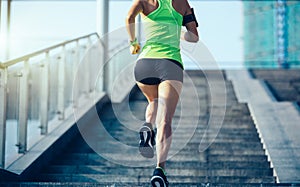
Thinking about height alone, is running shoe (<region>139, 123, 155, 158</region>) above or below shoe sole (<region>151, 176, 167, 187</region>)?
above

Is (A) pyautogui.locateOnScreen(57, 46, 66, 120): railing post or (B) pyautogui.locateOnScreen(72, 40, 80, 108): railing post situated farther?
(B) pyautogui.locateOnScreen(72, 40, 80, 108): railing post

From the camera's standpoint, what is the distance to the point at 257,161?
7.34 meters

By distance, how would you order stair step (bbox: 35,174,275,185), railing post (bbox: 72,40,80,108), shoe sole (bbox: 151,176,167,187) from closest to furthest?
shoe sole (bbox: 151,176,167,187) → stair step (bbox: 35,174,275,185) → railing post (bbox: 72,40,80,108)

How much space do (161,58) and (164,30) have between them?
0.78 feet

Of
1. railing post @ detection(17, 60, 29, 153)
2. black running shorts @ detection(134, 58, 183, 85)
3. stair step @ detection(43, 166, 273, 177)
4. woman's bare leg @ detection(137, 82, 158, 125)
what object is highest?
black running shorts @ detection(134, 58, 183, 85)

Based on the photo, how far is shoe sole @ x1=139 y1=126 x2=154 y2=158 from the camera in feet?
17.2

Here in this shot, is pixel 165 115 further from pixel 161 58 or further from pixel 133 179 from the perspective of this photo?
pixel 133 179

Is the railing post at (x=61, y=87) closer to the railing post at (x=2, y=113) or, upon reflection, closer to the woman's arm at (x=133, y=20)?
the railing post at (x=2, y=113)

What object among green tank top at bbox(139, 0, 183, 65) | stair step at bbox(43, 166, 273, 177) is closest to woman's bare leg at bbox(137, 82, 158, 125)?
green tank top at bbox(139, 0, 183, 65)

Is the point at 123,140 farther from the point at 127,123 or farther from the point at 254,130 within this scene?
the point at 254,130

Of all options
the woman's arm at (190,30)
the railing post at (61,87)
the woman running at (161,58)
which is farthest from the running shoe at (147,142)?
the railing post at (61,87)

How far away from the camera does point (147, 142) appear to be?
5.27 meters

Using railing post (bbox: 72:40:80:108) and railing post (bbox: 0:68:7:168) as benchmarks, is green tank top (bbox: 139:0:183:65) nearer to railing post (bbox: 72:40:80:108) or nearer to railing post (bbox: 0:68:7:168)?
railing post (bbox: 0:68:7:168)

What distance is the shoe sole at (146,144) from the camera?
5234 mm
